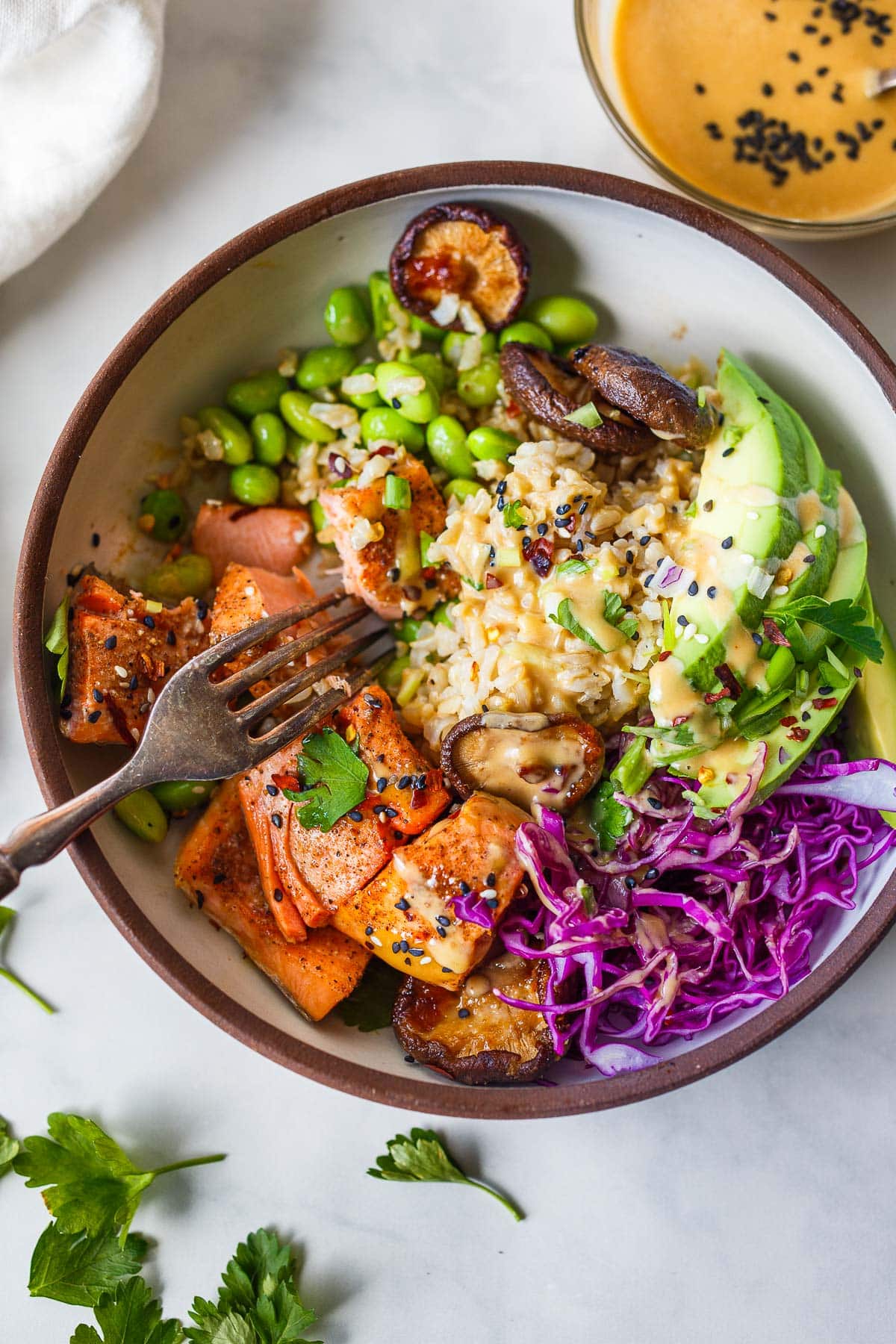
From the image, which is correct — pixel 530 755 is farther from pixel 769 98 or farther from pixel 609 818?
pixel 769 98

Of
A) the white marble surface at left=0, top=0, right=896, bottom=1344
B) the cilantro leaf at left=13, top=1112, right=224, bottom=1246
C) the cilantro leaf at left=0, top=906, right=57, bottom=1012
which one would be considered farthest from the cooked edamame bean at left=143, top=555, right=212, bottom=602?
the cilantro leaf at left=13, top=1112, right=224, bottom=1246

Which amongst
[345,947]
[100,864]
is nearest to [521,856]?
[345,947]

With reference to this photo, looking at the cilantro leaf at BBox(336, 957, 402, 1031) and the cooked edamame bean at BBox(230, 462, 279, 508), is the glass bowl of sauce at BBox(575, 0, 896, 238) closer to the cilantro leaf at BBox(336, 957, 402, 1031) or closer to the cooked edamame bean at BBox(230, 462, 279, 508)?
the cooked edamame bean at BBox(230, 462, 279, 508)

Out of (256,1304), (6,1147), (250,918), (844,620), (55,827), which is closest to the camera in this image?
(55,827)

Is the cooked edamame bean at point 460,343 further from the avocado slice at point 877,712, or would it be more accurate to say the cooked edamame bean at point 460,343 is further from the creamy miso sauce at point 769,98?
the avocado slice at point 877,712

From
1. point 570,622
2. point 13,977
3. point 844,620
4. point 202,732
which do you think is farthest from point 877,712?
point 13,977

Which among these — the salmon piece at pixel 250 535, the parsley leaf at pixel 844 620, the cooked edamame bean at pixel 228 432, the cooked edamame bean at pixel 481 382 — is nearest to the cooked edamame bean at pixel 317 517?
the salmon piece at pixel 250 535
